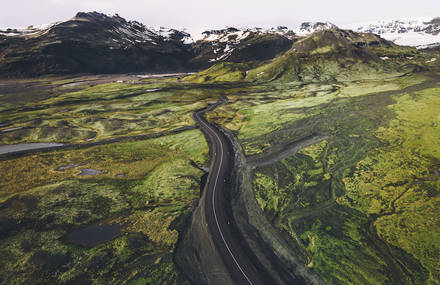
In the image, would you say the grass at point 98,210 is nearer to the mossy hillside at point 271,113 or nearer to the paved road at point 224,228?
the paved road at point 224,228

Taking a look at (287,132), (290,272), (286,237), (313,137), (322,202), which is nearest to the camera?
(290,272)

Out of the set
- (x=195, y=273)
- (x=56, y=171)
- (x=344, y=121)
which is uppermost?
(x=344, y=121)

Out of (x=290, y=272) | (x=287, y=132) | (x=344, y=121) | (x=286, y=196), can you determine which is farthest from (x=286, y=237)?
(x=344, y=121)

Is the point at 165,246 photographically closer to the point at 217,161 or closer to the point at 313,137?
the point at 217,161

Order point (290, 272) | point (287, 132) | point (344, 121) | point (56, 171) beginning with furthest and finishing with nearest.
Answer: point (344, 121)
point (287, 132)
point (56, 171)
point (290, 272)

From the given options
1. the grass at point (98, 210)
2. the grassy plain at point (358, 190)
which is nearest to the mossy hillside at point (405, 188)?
the grassy plain at point (358, 190)

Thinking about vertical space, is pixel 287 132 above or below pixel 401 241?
above

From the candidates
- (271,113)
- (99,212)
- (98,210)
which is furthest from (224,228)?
(271,113)
